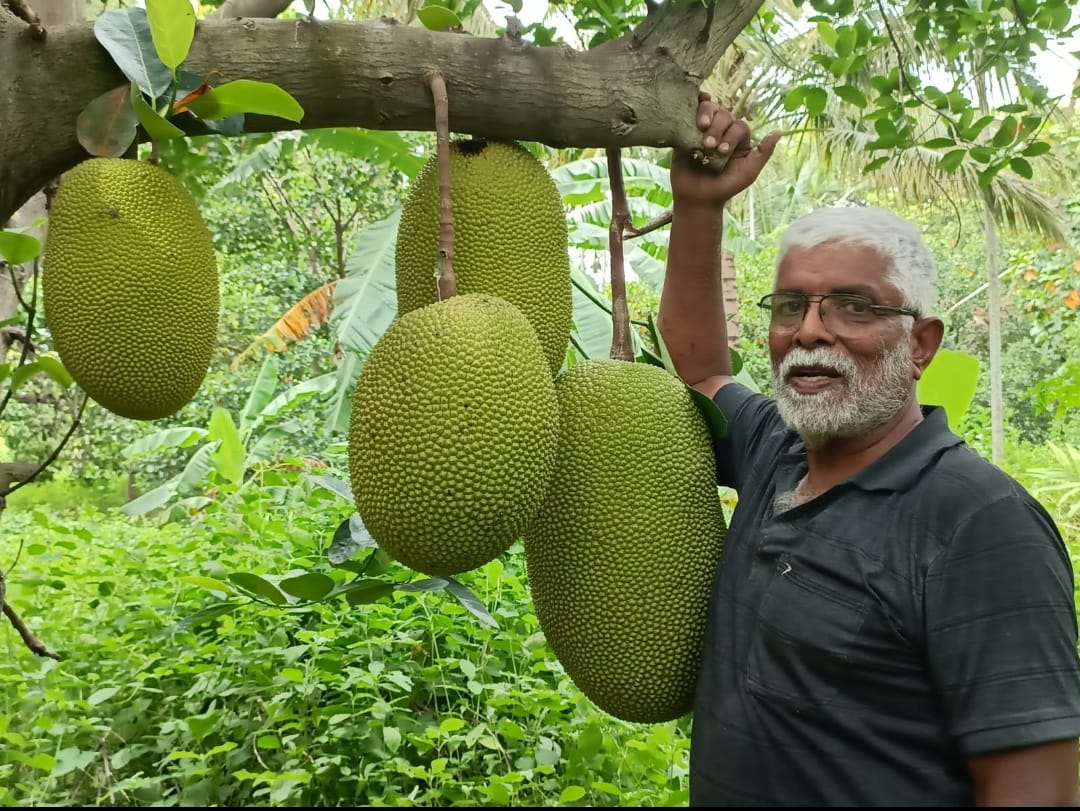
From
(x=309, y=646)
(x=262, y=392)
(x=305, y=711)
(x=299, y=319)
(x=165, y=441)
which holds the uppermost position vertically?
(x=299, y=319)

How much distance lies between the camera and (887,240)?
3.59ft

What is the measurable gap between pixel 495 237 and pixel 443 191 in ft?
0.34

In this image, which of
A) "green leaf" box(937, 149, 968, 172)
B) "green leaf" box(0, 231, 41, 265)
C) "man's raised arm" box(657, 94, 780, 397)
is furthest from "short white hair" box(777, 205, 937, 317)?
"green leaf" box(0, 231, 41, 265)

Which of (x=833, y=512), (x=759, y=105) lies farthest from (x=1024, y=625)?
(x=759, y=105)

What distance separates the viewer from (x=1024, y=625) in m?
0.86

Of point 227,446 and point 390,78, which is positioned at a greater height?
point 390,78

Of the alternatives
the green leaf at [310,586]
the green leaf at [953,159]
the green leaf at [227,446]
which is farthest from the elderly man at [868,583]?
the green leaf at [227,446]

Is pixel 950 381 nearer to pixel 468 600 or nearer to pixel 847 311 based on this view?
pixel 847 311

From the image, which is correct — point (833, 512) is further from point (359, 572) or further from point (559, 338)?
point (359, 572)

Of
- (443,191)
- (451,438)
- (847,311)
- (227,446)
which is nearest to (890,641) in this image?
(847,311)

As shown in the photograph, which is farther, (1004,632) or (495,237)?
(495,237)

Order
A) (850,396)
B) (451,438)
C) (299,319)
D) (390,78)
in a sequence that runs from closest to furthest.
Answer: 1. (451,438)
2. (390,78)
3. (850,396)
4. (299,319)

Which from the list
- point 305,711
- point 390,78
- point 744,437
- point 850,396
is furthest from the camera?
point 305,711

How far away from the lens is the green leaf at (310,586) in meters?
1.12
